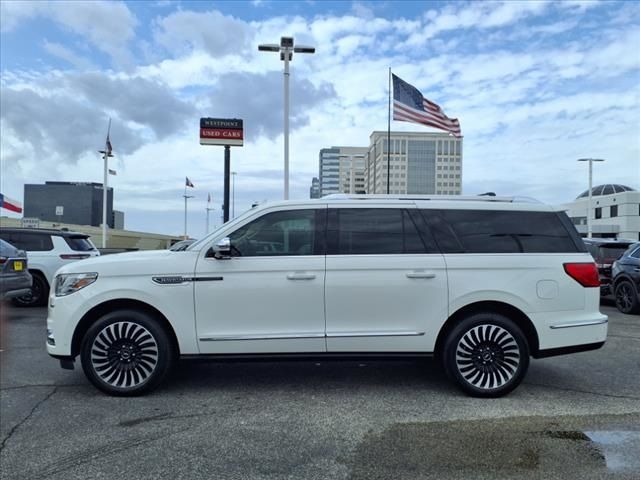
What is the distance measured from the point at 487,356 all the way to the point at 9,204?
105 feet

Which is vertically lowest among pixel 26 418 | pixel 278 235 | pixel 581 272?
pixel 26 418

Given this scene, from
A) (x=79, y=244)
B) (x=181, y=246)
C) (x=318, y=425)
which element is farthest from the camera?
(x=79, y=244)

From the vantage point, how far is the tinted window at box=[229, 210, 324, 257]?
471 cm

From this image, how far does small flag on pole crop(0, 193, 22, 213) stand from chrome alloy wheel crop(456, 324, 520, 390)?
31.1 meters

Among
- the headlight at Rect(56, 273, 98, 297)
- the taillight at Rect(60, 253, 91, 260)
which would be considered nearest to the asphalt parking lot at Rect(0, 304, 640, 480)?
the headlight at Rect(56, 273, 98, 297)

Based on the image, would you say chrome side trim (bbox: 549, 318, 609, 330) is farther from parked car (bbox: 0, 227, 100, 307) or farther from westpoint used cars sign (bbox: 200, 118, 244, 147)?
westpoint used cars sign (bbox: 200, 118, 244, 147)

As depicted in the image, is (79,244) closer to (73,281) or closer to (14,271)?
(14,271)

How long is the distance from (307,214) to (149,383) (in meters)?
2.15

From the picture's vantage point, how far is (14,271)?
337 inches

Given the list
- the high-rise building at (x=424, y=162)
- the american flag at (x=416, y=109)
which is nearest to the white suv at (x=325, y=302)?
the american flag at (x=416, y=109)

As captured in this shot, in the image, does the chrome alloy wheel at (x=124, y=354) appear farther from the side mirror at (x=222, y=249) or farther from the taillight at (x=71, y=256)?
the taillight at (x=71, y=256)

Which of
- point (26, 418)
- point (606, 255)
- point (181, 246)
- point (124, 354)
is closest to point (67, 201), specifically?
point (606, 255)

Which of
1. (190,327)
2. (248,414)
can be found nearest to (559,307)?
(248,414)

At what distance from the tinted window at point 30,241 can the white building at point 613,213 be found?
63.3 meters
